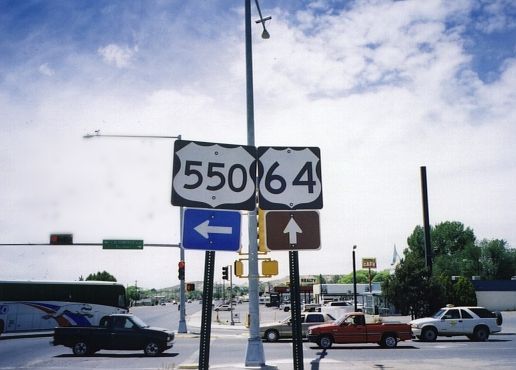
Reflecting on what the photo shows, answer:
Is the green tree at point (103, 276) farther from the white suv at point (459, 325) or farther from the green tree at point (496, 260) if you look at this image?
the white suv at point (459, 325)

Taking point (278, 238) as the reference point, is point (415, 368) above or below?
below

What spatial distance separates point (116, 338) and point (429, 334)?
14.9 metres

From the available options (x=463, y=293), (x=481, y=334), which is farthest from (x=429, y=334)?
(x=463, y=293)

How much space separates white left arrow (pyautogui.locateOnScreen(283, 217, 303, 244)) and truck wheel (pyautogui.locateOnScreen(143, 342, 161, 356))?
1523 centimetres

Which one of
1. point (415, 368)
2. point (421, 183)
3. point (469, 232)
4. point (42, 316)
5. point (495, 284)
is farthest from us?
point (469, 232)

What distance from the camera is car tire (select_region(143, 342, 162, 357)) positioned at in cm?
1797

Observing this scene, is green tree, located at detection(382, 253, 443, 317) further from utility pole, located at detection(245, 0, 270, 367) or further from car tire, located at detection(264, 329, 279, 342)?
utility pole, located at detection(245, 0, 270, 367)

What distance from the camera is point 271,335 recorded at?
23.9 m

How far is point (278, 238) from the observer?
4582 millimetres

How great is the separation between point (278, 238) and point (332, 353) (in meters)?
15.5

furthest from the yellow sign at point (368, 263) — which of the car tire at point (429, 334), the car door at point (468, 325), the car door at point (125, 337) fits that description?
the car door at point (125, 337)

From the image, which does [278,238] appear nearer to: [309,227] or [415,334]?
[309,227]

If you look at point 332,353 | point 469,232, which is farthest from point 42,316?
point 469,232

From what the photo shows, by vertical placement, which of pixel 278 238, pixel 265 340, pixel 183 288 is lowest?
pixel 265 340
